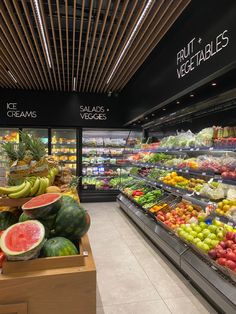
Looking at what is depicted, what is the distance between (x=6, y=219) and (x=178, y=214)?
299cm

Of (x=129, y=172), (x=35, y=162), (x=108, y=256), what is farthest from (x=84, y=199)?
(x=35, y=162)

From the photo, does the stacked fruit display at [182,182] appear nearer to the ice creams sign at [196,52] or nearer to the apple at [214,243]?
the apple at [214,243]

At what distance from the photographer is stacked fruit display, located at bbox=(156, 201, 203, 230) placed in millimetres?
3861

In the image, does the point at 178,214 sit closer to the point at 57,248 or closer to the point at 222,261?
the point at 222,261

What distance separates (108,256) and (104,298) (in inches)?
46.8

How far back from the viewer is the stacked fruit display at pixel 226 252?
97.1 inches

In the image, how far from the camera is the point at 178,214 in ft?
13.7

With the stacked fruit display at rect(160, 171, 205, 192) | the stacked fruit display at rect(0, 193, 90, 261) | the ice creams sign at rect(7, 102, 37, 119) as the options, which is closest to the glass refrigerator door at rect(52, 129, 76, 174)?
the ice creams sign at rect(7, 102, 37, 119)

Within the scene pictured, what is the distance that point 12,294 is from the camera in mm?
1187

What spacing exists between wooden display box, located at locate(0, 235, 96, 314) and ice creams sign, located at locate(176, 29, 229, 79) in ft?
8.84

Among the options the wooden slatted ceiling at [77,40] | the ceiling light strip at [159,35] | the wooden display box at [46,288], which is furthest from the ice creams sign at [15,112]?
the wooden display box at [46,288]

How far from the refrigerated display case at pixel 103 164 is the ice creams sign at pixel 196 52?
449 cm

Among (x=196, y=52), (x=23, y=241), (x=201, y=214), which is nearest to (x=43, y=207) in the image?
(x=23, y=241)

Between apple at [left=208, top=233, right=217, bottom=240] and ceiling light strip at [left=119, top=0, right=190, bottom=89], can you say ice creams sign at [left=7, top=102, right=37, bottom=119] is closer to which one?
ceiling light strip at [left=119, top=0, right=190, bottom=89]
